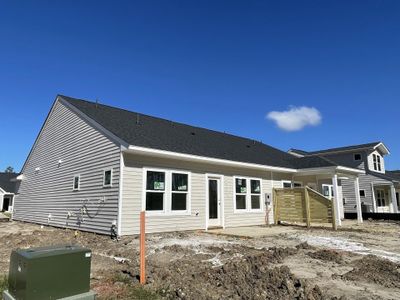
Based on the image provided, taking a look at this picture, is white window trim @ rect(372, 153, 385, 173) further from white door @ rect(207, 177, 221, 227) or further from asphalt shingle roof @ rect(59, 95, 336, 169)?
white door @ rect(207, 177, 221, 227)

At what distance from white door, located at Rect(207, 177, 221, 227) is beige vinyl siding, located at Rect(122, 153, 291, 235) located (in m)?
0.31

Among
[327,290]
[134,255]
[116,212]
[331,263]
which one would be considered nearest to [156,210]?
[116,212]

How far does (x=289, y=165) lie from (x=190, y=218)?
26.1 ft

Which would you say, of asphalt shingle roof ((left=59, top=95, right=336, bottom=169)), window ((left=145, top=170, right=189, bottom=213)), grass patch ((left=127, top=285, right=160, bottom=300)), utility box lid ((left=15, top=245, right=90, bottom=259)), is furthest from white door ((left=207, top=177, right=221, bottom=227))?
utility box lid ((left=15, top=245, right=90, bottom=259))

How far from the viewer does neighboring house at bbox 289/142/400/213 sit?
88.8 feet

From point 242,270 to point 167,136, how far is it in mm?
8897

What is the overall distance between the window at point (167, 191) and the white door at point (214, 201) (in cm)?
143

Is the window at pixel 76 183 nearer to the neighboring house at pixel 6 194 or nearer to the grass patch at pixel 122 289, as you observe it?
the grass patch at pixel 122 289

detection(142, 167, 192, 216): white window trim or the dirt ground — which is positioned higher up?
detection(142, 167, 192, 216): white window trim

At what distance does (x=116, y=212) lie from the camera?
1070 cm

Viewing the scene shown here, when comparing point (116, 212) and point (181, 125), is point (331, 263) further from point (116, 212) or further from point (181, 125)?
point (181, 125)

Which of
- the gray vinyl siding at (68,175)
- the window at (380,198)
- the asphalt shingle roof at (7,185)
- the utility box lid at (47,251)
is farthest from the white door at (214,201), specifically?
the asphalt shingle roof at (7,185)

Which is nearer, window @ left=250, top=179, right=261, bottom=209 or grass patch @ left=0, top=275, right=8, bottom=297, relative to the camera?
grass patch @ left=0, top=275, right=8, bottom=297

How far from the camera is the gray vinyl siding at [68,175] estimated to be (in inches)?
453
